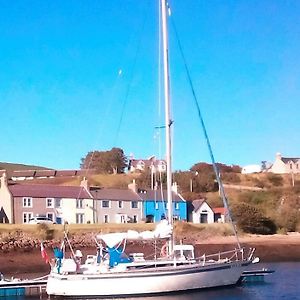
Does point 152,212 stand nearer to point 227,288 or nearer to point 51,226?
point 51,226

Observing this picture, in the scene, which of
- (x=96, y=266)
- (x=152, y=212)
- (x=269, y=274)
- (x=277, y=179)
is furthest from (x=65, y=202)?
(x=277, y=179)

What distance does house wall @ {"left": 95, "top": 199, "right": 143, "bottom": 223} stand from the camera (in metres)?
71.1

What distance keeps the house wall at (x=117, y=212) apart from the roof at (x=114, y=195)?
54 centimetres

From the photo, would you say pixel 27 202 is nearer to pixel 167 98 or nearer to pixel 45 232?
pixel 45 232

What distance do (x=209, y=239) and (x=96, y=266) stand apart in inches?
1176

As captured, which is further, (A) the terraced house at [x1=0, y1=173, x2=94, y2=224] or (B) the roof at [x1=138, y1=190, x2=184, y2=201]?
(B) the roof at [x1=138, y1=190, x2=184, y2=201]

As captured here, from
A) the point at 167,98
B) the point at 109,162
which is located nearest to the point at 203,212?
the point at 167,98

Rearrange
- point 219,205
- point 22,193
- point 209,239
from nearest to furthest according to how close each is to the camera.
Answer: point 209,239 < point 22,193 < point 219,205

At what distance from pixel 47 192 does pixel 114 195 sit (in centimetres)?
834

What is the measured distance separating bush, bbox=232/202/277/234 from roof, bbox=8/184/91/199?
16.9 meters

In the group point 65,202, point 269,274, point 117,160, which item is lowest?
point 269,274

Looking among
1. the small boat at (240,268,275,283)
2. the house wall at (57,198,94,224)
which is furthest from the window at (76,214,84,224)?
the small boat at (240,268,275,283)

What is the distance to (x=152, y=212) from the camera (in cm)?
7550

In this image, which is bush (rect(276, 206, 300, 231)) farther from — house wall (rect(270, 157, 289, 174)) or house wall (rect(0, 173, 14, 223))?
house wall (rect(270, 157, 289, 174))
